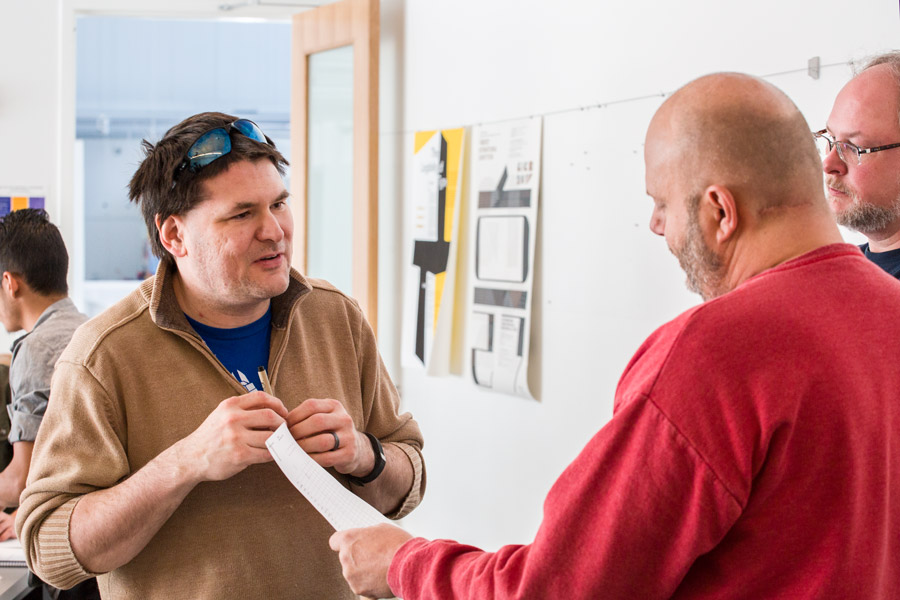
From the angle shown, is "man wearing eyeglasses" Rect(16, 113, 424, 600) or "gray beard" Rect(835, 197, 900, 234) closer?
"man wearing eyeglasses" Rect(16, 113, 424, 600)

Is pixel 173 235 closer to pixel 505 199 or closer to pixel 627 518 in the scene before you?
pixel 627 518

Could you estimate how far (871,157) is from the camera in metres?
1.63

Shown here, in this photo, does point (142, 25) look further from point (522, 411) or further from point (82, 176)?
point (522, 411)

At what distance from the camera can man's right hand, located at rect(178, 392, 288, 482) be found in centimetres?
131

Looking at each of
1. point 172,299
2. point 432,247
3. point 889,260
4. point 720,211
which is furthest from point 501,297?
point 720,211

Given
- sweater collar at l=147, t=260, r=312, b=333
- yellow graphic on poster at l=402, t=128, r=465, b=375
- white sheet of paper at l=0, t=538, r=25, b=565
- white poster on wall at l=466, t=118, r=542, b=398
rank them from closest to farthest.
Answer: sweater collar at l=147, t=260, r=312, b=333 → white sheet of paper at l=0, t=538, r=25, b=565 → white poster on wall at l=466, t=118, r=542, b=398 → yellow graphic on poster at l=402, t=128, r=465, b=375

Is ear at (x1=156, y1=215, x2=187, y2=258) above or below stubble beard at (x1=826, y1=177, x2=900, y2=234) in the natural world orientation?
below

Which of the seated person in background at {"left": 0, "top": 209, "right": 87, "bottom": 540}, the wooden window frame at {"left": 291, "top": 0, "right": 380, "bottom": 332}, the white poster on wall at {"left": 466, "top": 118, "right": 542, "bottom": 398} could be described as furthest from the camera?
the wooden window frame at {"left": 291, "top": 0, "right": 380, "bottom": 332}

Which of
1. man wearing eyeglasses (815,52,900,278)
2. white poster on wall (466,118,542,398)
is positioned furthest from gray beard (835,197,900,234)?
white poster on wall (466,118,542,398)

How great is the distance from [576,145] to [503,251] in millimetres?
523

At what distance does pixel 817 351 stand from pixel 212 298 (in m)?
1.10

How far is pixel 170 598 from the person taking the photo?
1.41 metres

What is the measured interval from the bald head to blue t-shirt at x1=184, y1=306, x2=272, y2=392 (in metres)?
0.92

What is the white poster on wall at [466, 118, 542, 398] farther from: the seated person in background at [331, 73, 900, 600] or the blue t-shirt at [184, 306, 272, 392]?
the seated person in background at [331, 73, 900, 600]
